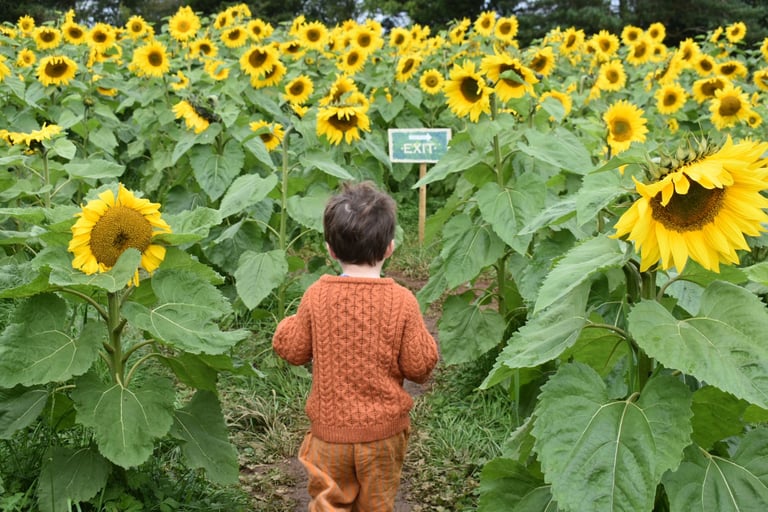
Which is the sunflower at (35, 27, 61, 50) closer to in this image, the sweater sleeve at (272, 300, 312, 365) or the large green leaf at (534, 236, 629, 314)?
the sweater sleeve at (272, 300, 312, 365)

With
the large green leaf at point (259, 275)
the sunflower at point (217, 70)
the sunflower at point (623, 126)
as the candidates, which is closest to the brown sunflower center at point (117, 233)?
the large green leaf at point (259, 275)

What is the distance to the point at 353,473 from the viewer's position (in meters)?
2.61

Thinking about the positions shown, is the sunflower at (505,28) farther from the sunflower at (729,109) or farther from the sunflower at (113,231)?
the sunflower at (113,231)

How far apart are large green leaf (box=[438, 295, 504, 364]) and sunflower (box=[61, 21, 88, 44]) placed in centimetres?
569

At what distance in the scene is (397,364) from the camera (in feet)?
8.52

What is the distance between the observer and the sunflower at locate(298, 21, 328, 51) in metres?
8.10

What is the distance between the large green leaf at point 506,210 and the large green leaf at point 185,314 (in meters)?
1.43

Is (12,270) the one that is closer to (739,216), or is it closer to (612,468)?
(612,468)

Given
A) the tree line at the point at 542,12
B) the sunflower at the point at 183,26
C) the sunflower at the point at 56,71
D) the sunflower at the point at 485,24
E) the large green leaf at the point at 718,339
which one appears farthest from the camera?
the tree line at the point at 542,12

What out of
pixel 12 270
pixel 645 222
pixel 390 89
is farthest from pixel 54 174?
pixel 390 89

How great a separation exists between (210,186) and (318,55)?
13.3 feet

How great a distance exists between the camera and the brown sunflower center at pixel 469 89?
3914mm

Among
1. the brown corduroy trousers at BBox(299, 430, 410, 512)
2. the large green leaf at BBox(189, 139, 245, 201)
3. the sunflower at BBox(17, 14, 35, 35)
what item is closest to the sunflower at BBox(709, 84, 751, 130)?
the large green leaf at BBox(189, 139, 245, 201)

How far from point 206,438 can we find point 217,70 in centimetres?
431
